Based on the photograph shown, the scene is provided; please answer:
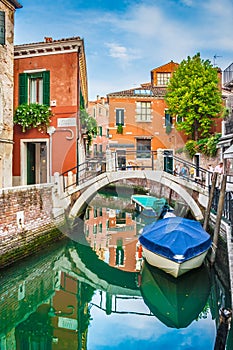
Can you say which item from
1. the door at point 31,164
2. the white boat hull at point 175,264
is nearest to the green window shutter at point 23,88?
the door at point 31,164

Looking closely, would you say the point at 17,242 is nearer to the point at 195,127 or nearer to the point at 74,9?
the point at 74,9

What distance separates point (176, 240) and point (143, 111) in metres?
12.8

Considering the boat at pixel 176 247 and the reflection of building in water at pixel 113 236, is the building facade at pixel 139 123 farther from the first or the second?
the boat at pixel 176 247

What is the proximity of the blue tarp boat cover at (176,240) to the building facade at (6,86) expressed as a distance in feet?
13.6

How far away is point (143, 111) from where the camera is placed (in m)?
18.2

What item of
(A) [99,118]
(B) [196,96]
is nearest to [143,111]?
(B) [196,96]

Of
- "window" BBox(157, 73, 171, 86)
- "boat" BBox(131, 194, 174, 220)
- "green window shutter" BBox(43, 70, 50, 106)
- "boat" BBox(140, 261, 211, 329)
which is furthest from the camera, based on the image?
"window" BBox(157, 73, 171, 86)

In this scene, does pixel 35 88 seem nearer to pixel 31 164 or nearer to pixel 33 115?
pixel 33 115

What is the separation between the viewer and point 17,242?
264 inches

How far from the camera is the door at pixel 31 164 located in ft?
33.6

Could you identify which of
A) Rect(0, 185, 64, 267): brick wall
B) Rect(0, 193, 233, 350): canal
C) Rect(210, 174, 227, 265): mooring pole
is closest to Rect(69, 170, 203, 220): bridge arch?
Rect(0, 185, 64, 267): brick wall

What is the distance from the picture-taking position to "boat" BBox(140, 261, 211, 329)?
5324 millimetres

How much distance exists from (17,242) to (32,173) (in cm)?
413

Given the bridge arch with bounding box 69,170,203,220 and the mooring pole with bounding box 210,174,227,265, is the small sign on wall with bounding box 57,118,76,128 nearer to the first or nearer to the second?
the bridge arch with bounding box 69,170,203,220
